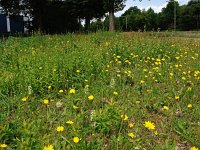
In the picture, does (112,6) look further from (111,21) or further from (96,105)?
(96,105)

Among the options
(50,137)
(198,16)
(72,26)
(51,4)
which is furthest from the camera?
(198,16)

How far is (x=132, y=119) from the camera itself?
4.02 meters

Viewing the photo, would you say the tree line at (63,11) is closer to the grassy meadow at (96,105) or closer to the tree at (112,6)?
the tree at (112,6)

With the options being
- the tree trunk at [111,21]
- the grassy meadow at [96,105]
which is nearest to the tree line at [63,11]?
the tree trunk at [111,21]

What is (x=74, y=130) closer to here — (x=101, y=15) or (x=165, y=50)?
(x=165, y=50)

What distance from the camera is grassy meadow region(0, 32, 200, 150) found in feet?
11.0

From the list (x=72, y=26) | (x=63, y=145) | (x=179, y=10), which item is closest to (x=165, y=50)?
(x=63, y=145)

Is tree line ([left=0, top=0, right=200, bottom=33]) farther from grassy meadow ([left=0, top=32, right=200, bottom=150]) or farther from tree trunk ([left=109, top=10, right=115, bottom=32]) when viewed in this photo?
grassy meadow ([left=0, top=32, right=200, bottom=150])

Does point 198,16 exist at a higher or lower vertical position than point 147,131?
higher

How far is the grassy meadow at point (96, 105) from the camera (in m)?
3.36

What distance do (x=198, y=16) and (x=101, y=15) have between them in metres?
48.1

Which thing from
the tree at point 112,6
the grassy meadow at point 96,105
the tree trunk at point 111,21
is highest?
the tree at point 112,6

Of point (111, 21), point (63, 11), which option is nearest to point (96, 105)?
point (111, 21)

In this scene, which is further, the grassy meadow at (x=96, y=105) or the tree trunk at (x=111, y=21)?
the tree trunk at (x=111, y=21)
